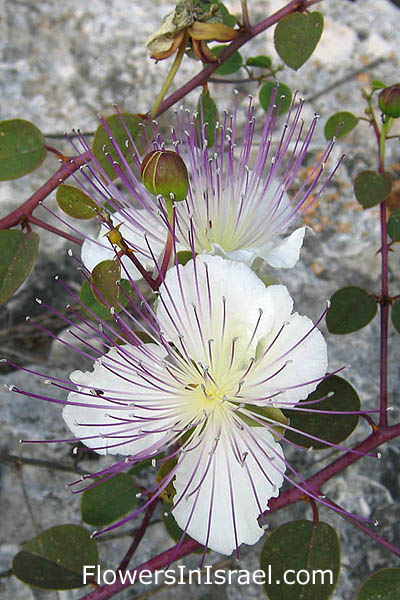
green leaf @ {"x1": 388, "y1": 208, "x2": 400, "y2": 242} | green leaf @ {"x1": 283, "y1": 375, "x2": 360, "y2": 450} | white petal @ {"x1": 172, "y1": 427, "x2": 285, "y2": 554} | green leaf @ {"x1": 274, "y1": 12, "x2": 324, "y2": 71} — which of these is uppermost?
green leaf @ {"x1": 274, "y1": 12, "x2": 324, "y2": 71}

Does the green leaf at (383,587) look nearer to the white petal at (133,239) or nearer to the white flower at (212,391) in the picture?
the white flower at (212,391)

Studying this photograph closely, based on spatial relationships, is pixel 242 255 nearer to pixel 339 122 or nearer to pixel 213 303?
pixel 213 303

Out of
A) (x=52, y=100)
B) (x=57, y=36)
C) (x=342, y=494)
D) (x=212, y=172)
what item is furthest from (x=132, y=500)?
(x=57, y=36)

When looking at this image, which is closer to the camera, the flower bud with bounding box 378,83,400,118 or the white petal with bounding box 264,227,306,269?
the white petal with bounding box 264,227,306,269

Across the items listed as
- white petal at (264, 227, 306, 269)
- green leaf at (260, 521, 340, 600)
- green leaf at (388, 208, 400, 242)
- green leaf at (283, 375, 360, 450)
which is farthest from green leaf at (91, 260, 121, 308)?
green leaf at (388, 208, 400, 242)

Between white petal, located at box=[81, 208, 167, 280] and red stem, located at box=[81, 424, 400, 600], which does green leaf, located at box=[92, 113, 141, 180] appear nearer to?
white petal, located at box=[81, 208, 167, 280]

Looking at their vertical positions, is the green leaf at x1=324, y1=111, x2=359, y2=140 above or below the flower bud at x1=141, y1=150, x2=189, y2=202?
above

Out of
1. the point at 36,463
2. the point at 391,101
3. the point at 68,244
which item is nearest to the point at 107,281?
the point at 391,101

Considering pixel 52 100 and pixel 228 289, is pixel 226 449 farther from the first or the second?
pixel 52 100
